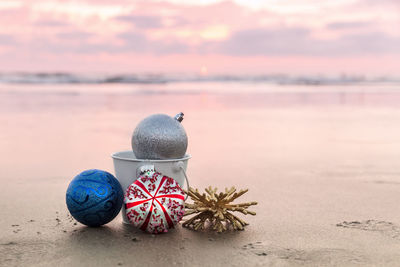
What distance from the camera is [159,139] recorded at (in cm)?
458

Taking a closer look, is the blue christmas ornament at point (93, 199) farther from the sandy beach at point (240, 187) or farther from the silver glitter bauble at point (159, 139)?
the silver glitter bauble at point (159, 139)

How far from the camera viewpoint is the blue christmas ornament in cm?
431

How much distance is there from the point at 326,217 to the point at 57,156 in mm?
4277

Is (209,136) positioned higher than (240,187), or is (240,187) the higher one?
(209,136)

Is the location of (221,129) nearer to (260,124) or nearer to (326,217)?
(260,124)

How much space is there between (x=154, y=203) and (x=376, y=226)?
185cm

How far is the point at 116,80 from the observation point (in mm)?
37312

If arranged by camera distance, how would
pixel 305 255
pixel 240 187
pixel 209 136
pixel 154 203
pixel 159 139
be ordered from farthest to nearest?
1. pixel 209 136
2. pixel 240 187
3. pixel 159 139
4. pixel 154 203
5. pixel 305 255

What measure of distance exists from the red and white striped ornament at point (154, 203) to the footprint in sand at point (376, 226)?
1.37 m

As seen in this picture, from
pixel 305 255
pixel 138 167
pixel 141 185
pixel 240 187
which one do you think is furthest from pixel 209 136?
pixel 305 255

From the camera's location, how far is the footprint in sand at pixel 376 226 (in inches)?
170

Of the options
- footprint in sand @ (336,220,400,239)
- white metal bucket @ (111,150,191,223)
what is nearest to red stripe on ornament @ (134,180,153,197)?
white metal bucket @ (111,150,191,223)

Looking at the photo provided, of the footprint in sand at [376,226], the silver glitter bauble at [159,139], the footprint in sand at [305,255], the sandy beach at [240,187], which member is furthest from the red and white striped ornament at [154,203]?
the footprint in sand at [376,226]

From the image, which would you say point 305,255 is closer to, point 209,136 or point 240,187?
point 240,187
